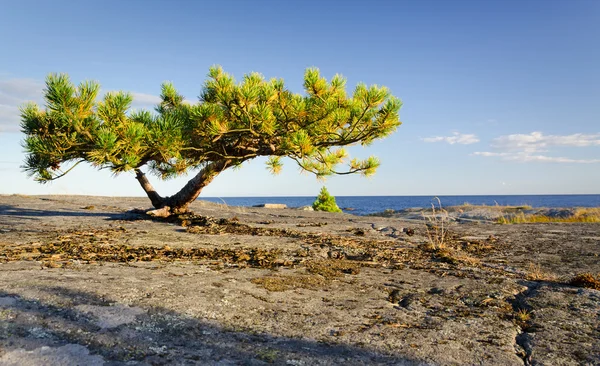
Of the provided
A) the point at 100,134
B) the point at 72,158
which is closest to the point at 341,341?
the point at 100,134

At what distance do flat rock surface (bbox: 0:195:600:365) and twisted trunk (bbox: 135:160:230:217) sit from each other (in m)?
3.26

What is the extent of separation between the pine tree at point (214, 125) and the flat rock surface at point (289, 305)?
67.7 inches

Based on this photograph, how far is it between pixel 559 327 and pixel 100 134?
6366 mm

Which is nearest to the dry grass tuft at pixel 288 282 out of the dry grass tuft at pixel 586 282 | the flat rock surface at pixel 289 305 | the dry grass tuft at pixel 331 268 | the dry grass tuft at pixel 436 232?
the flat rock surface at pixel 289 305

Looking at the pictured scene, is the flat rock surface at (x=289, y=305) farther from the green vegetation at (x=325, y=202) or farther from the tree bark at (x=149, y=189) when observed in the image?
the green vegetation at (x=325, y=202)

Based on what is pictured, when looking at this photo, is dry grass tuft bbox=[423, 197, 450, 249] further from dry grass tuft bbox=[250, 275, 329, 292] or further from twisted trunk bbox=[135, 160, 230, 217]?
twisted trunk bbox=[135, 160, 230, 217]

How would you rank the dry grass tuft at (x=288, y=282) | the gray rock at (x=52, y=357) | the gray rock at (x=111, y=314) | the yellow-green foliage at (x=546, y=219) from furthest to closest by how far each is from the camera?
the yellow-green foliage at (x=546, y=219) < the dry grass tuft at (x=288, y=282) < the gray rock at (x=111, y=314) < the gray rock at (x=52, y=357)

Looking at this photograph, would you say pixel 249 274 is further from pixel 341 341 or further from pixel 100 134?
pixel 100 134

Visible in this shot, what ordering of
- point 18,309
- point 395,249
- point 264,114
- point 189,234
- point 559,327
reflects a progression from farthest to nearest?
point 189,234
point 264,114
point 395,249
point 559,327
point 18,309

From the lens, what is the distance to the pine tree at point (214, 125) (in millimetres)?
Answer: 6961

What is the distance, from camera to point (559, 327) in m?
3.04

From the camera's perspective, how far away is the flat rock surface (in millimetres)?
2432

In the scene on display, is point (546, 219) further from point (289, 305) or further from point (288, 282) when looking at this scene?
point (289, 305)

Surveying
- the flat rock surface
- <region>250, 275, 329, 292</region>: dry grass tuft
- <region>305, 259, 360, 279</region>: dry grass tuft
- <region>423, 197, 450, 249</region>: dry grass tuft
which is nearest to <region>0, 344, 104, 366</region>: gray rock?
the flat rock surface
